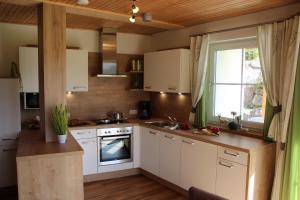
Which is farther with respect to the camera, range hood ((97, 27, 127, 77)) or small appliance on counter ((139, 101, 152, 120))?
small appliance on counter ((139, 101, 152, 120))

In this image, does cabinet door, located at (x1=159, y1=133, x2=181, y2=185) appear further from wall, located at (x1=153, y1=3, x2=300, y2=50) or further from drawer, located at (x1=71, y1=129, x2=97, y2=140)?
wall, located at (x1=153, y1=3, x2=300, y2=50)

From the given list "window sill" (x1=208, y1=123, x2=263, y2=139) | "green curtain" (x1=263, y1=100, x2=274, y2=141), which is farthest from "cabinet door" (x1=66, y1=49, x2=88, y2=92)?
"green curtain" (x1=263, y1=100, x2=274, y2=141)

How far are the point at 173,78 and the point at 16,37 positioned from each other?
102 inches

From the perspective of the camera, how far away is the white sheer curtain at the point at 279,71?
2781mm

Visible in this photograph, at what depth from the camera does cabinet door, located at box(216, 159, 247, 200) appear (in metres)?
2.88

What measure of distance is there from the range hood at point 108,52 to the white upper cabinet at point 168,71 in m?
0.57

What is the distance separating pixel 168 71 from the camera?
14.2ft

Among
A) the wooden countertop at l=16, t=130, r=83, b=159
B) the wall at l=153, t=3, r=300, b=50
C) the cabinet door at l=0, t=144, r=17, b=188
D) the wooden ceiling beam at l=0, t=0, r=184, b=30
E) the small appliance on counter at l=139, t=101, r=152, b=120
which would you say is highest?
the wooden ceiling beam at l=0, t=0, r=184, b=30

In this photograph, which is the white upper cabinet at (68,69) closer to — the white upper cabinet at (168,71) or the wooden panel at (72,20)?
the wooden panel at (72,20)

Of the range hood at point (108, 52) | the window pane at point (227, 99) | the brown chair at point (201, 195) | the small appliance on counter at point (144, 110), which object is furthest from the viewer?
the small appliance on counter at point (144, 110)

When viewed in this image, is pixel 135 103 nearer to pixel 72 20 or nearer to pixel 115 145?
pixel 115 145

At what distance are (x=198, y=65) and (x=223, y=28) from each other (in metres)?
0.64

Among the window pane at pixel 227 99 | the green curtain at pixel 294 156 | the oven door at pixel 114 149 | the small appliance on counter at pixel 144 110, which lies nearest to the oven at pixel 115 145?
the oven door at pixel 114 149

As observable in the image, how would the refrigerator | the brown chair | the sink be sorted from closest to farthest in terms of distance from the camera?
the brown chair < the refrigerator < the sink
